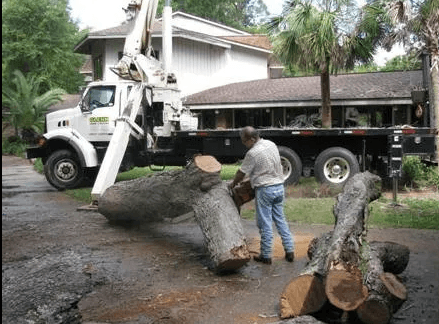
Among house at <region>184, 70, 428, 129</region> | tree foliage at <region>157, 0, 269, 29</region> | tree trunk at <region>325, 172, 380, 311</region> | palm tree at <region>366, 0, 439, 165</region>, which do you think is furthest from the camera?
tree foliage at <region>157, 0, 269, 29</region>

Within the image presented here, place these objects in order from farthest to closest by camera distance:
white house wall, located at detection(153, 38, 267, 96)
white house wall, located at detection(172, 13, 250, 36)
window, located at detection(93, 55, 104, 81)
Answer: white house wall, located at detection(172, 13, 250, 36), window, located at detection(93, 55, 104, 81), white house wall, located at detection(153, 38, 267, 96)

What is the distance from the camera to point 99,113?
13.2 metres

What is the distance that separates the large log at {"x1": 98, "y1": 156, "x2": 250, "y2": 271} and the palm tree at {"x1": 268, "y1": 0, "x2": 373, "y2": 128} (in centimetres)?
833

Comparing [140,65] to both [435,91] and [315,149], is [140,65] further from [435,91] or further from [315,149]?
[435,91]

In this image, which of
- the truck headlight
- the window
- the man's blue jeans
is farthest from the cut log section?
the window

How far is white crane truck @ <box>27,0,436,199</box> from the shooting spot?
1250 cm

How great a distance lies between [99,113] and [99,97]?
0.42 m

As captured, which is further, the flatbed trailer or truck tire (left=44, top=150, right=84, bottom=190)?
truck tire (left=44, top=150, right=84, bottom=190)

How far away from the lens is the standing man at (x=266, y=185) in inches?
258

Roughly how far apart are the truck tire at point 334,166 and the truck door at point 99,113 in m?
5.17

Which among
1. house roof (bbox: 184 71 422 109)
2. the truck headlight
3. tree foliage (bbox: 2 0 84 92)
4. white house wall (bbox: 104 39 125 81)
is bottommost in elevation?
the truck headlight

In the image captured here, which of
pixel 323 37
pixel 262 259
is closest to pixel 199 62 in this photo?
pixel 323 37

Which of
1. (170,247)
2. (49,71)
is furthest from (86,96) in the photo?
(49,71)

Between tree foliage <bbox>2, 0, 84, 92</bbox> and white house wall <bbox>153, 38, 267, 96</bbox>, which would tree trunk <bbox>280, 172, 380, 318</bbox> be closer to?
white house wall <bbox>153, 38, 267, 96</bbox>
